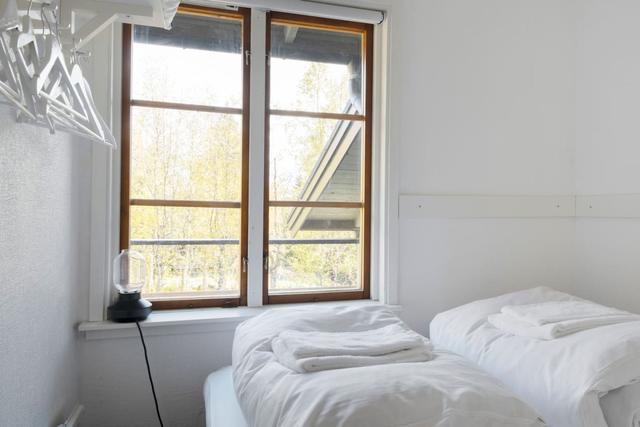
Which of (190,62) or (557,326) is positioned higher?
(190,62)

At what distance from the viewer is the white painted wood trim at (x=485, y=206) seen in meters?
1.80

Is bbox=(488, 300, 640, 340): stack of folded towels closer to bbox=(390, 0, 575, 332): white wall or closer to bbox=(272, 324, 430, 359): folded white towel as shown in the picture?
bbox=(272, 324, 430, 359): folded white towel

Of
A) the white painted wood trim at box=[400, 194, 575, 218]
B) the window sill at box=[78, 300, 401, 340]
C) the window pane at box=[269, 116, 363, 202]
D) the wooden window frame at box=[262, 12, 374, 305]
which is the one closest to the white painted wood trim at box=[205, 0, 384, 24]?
the wooden window frame at box=[262, 12, 374, 305]

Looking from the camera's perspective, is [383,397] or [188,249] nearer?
[383,397]

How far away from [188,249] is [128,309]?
324 millimetres

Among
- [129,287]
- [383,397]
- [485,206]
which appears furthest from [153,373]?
[485,206]

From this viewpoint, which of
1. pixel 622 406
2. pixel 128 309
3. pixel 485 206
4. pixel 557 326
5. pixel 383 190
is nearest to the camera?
pixel 622 406

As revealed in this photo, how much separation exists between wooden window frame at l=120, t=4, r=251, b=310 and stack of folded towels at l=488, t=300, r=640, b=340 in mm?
1020

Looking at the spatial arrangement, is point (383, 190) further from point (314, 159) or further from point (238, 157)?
point (238, 157)

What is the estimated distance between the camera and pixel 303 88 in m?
1.79

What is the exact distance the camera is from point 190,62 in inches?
65.7

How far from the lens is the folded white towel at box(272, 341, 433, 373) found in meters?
0.93

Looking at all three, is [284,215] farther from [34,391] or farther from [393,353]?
[34,391]

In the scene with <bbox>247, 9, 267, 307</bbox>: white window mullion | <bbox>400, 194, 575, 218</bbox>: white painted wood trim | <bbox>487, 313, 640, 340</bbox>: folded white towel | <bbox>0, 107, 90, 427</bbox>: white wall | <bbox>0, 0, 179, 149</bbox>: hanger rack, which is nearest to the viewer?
<bbox>0, 0, 179, 149</bbox>: hanger rack
